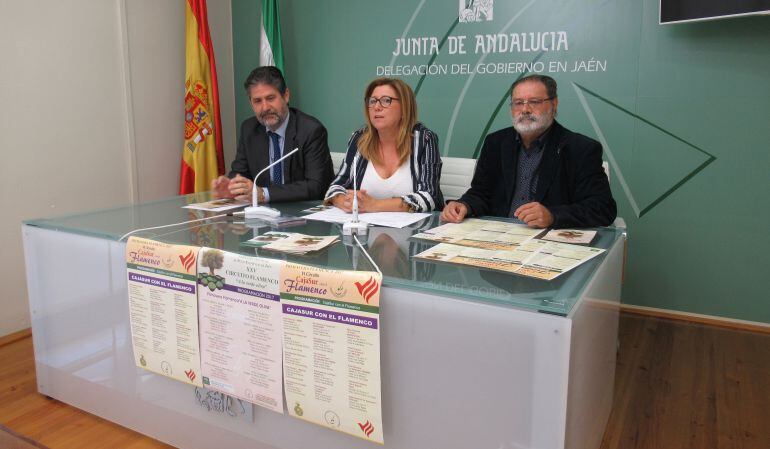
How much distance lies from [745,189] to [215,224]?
271 centimetres

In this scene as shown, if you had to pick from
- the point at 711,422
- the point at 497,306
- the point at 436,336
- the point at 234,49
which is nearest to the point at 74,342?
the point at 436,336

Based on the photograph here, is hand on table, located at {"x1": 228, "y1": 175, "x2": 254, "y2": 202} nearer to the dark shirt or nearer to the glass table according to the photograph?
the glass table

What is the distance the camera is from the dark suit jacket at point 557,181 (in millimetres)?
1897

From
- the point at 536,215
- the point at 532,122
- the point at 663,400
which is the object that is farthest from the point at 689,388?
the point at 532,122

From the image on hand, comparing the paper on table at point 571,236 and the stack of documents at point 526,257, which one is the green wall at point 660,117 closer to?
the paper on table at point 571,236

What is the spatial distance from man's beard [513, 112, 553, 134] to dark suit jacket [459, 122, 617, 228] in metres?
0.06

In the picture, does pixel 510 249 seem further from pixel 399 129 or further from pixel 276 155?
pixel 276 155

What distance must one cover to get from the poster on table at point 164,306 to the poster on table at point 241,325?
0.13 feet

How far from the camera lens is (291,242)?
1.66 metres

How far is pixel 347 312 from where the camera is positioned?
1.40m

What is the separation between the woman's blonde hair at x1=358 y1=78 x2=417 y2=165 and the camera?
8.07 feet

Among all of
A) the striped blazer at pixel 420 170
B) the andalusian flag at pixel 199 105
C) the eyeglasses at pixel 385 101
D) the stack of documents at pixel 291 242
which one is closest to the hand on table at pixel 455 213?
the striped blazer at pixel 420 170

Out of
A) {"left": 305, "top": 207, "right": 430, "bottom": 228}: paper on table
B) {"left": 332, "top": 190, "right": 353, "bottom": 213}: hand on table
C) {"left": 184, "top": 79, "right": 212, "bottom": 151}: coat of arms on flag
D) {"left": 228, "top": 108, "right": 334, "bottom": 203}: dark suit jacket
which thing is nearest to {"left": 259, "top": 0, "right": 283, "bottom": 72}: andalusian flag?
{"left": 184, "top": 79, "right": 212, "bottom": 151}: coat of arms on flag

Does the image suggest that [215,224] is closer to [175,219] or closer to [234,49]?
[175,219]
